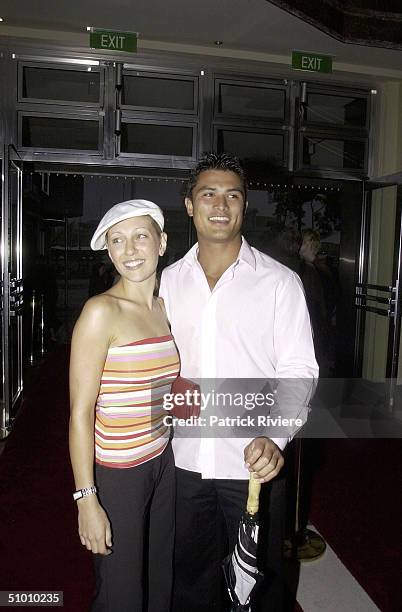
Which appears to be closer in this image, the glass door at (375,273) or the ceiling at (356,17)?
the ceiling at (356,17)

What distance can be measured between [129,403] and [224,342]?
1.24ft

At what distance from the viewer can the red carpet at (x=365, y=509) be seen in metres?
2.14

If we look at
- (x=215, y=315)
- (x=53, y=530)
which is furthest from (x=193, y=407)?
(x=53, y=530)

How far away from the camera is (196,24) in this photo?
349cm

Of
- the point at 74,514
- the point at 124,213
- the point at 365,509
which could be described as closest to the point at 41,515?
the point at 74,514

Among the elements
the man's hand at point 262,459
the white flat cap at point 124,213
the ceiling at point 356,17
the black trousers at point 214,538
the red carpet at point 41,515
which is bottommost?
the red carpet at point 41,515

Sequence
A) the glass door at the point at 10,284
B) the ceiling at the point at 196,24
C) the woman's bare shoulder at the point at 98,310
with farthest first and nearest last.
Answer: the glass door at the point at 10,284 < the ceiling at the point at 196,24 < the woman's bare shoulder at the point at 98,310

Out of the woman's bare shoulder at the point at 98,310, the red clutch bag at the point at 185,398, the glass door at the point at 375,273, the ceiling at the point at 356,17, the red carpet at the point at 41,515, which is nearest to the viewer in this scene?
the woman's bare shoulder at the point at 98,310

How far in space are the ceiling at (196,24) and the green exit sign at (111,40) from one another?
2.6 inches

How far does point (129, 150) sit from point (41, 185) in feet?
4.30

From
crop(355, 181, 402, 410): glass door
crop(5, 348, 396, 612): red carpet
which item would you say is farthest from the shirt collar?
crop(355, 181, 402, 410): glass door

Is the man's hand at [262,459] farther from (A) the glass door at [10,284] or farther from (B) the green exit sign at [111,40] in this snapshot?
(B) the green exit sign at [111,40]

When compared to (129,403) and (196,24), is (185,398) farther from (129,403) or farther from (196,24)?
(196,24)

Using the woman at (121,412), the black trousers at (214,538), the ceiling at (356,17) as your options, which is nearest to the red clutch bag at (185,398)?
the woman at (121,412)
